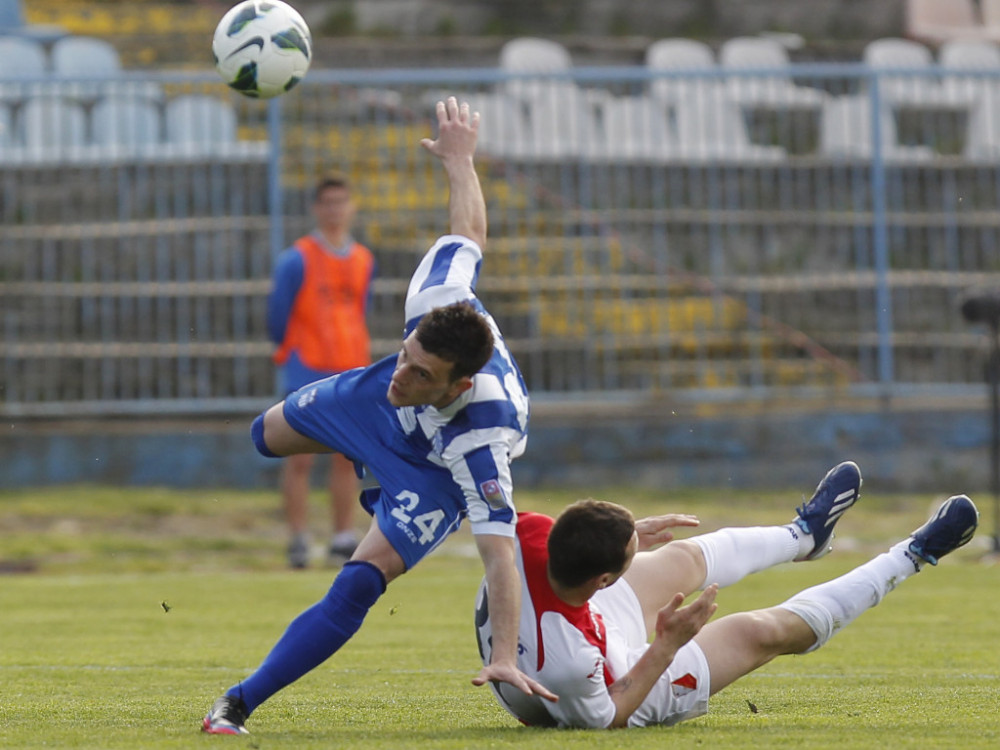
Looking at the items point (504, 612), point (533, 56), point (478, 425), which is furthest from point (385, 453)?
point (533, 56)

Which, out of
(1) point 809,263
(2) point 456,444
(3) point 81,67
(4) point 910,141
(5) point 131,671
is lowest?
(5) point 131,671

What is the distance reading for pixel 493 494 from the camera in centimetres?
478

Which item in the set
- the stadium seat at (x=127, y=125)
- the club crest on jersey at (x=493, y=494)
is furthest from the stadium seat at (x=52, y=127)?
the club crest on jersey at (x=493, y=494)

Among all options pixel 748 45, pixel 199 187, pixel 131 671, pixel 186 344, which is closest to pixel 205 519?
pixel 186 344

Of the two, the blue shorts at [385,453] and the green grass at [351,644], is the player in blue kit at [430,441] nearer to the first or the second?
the blue shorts at [385,453]

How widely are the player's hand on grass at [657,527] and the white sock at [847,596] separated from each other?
42 centimetres

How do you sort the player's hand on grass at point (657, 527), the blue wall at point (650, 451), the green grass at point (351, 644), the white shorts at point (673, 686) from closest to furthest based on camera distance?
the green grass at point (351, 644)
the white shorts at point (673, 686)
the player's hand on grass at point (657, 527)
the blue wall at point (650, 451)

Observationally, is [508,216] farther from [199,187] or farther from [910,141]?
[910,141]

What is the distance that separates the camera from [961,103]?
535 inches

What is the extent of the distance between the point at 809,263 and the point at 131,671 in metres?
8.93

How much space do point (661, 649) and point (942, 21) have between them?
56.6ft

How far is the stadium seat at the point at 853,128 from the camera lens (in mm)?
13336

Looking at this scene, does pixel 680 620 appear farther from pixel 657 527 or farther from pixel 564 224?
pixel 564 224

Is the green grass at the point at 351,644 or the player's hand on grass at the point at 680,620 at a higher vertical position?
the player's hand on grass at the point at 680,620
